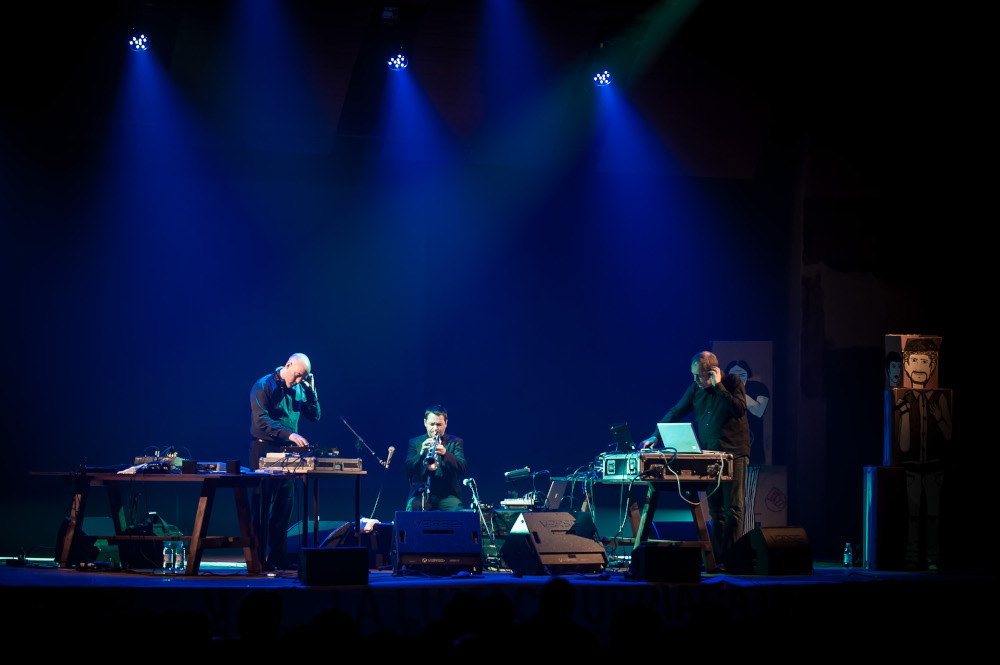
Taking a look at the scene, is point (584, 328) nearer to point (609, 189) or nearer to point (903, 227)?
point (609, 189)

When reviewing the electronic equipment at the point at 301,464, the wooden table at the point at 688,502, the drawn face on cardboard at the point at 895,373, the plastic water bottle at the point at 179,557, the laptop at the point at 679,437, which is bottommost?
the plastic water bottle at the point at 179,557

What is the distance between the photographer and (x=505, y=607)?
358cm

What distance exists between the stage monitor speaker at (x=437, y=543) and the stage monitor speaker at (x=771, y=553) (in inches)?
81.2

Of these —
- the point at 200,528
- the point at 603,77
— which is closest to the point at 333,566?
the point at 200,528

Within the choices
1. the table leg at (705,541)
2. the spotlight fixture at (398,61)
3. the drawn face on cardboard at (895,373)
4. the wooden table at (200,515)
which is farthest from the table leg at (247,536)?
the drawn face on cardboard at (895,373)

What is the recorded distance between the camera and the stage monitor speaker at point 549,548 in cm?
724

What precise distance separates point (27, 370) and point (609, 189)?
647 cm

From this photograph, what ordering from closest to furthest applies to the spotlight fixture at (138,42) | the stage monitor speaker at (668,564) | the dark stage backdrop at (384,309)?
the stage monitor speaker at (668,564) → the spotlight fixture at (138,42) → the dark stage backdrop at (384,309)

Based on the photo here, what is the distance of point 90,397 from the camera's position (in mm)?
9578

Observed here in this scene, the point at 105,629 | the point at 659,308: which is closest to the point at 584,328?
the point at 659,308

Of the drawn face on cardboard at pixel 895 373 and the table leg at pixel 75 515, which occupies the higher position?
the drawn face on cardboard at pixel 895 373

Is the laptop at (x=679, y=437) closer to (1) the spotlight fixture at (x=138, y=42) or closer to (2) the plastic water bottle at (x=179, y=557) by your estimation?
(2) the plastic water bottle at (x=179, y=557)

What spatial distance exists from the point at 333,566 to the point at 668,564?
2.27 m

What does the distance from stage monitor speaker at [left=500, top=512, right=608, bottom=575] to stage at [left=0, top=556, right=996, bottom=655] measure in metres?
0.22
